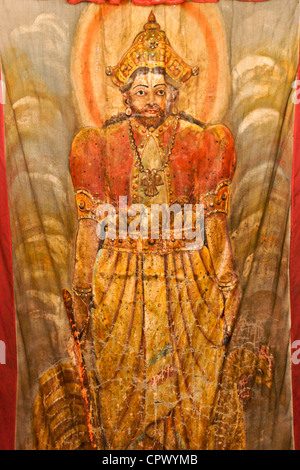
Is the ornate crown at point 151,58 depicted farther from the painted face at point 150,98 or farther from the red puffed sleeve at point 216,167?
the red puffed sleeve at point 216,167

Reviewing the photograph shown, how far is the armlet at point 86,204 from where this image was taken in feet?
7.76

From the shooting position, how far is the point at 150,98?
2314 mm

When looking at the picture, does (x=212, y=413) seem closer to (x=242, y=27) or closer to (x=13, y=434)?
(x=13, y=434)

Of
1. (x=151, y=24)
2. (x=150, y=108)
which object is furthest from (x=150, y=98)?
(x=151, y=24)

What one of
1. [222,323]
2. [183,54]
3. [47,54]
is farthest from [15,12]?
[222,323]

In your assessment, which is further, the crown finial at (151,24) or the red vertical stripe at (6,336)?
the red vertical stripe at (6,336)

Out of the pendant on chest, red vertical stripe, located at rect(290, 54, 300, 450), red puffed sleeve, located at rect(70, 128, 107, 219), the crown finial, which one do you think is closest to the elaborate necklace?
the pendant on chest

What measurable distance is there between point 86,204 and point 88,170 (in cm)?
15

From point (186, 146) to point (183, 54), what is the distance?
38cm

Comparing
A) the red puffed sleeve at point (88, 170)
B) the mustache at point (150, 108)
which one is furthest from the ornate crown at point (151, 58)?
the red puffed sleeve at point (88, 170)

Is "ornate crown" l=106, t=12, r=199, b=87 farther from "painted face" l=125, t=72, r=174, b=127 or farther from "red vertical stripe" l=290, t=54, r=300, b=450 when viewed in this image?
"red vertical stripe" l=290, t=54, r=300, b=450

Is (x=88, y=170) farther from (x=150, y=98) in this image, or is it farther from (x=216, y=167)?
(x=216, y=167)

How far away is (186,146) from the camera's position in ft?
7.72

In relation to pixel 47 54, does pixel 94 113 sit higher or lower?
lower
